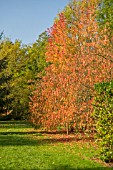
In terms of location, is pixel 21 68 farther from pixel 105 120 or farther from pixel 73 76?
pixel 105 120

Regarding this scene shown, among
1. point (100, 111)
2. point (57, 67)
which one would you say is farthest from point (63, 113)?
point (100, 111)

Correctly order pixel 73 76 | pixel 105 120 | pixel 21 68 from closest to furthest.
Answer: pixel 105 120 → pixel 73 76 → pixel 21 68

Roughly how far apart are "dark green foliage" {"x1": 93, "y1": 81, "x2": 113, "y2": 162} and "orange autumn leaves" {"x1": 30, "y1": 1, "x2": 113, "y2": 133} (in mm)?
3486

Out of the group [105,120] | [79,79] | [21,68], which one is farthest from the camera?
[21,68]

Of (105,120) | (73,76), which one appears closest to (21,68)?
(73,76)

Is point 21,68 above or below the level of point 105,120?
above

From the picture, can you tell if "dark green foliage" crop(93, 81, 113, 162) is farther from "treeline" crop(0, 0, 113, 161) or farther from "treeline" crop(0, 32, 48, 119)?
"treeline" crop(0, 32, 48, 119)

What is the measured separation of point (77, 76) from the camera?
17438 mm

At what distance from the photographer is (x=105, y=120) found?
1034 centimetres

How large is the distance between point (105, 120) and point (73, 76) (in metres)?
7.43

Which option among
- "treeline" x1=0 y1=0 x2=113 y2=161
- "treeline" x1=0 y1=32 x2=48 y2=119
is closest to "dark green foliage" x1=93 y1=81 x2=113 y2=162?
"treeline" x1=0 y1=0 x2=113 y2=161

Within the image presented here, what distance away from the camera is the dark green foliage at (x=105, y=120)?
33.3 feet

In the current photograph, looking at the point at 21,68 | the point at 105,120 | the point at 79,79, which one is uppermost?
the point at 21,68

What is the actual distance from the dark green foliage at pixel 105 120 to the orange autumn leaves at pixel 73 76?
11.4ft
